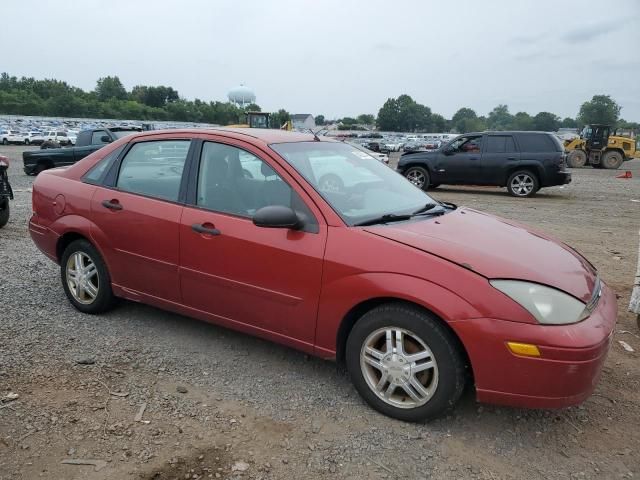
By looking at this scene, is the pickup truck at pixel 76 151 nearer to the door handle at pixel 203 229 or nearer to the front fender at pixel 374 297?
the door handle at pixel 203 229

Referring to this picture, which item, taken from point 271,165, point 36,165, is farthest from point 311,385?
point 36,165

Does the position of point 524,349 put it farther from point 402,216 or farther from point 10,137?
point 10,137

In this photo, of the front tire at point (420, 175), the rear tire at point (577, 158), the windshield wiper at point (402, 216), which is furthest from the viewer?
the rear tire at point (577, 158)

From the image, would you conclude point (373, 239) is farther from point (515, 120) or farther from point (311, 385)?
point (515, 120)

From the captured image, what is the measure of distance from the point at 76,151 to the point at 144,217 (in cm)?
1368

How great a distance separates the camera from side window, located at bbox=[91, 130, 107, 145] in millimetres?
15470

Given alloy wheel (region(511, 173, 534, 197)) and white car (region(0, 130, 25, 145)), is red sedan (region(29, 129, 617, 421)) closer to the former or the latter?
alloy wheel (region(511, 173, 534, 197))

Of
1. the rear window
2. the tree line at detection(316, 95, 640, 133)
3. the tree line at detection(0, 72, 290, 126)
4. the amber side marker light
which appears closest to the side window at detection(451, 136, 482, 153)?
the rear window

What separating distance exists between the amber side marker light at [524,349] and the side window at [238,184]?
4.65ft

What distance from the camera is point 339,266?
299 centimetres

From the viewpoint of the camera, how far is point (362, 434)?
112 inches

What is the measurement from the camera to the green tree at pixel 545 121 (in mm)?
126250

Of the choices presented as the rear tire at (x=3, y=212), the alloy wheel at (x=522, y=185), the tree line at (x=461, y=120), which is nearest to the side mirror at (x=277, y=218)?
the rear tire at (x=3, y=212)

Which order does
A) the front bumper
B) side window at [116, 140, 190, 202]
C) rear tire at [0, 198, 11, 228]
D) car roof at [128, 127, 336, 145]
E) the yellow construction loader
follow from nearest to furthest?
1. the front bumper
2. car roof at [128, 127, 336, 145]
3. side window at [116, 140, 190, 202]
4. rear tire at [0, 198, 11, 228]
5. the yellow construction loader
